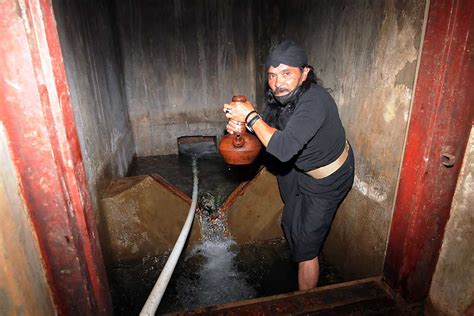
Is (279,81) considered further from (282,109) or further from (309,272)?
(309,272)

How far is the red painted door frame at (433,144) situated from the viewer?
1.69 meters

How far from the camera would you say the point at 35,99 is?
4.35 feet

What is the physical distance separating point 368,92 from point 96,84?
3432 millimetres

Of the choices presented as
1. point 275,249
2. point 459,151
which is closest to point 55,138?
point 459,151

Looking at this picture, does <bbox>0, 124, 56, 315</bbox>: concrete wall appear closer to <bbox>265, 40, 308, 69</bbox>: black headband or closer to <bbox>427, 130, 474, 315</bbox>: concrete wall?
<bbox>265, 40, 308, 69</bbox>: black headband

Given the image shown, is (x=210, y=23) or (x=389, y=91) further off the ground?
(x=210, y=23)

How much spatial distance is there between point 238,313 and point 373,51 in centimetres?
235

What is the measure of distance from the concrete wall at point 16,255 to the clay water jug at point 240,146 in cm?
148

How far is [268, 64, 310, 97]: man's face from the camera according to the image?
97.0 inches

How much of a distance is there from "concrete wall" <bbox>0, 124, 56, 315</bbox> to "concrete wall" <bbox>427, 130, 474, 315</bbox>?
248cm

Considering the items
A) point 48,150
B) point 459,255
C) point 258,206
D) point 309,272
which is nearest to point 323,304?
point 309,272

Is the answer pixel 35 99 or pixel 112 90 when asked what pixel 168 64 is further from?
pixel 35 99

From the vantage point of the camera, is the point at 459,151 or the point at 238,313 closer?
the point at 459,151

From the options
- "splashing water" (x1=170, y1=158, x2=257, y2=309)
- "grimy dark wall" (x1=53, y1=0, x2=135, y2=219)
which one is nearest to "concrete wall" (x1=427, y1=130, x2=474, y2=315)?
"splashing water" (x1=170, y1=158, x2=257, y2=309)
